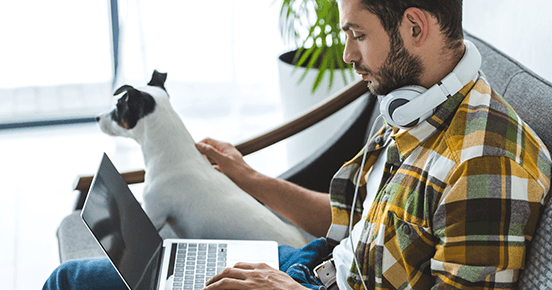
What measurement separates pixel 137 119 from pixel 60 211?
4.38ft

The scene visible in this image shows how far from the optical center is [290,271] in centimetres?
109

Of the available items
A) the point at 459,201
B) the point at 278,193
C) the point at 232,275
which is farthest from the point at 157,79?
the point at 459,201

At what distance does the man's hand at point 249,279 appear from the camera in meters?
0.92

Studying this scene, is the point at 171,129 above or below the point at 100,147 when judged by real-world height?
above

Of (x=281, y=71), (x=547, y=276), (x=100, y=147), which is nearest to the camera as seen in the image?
(x=547, y=276)

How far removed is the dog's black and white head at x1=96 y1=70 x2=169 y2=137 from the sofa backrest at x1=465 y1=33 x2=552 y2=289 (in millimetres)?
862

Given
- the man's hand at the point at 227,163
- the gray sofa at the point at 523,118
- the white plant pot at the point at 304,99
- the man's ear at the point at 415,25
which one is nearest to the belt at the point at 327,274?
the gray sofa at the point at 523,118

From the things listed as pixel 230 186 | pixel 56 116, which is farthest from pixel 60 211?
pixel 230 186

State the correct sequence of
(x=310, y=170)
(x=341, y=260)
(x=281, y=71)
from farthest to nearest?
(x=281, y=71), (x=310, y=170), (x=341, y=260)

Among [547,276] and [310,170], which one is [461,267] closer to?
[547,276]

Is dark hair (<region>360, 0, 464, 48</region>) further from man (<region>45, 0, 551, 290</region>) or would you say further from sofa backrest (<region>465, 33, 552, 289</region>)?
sofa backrest (<region>465, 33, 552, 289</region>)

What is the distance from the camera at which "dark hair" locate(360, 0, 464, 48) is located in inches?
33.0

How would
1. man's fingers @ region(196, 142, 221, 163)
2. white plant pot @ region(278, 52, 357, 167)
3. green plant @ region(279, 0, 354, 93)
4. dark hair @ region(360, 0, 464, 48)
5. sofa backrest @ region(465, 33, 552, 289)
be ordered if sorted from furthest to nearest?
white plant pot @ region(278, 52, 357, 167), green plant @ region(279, 0, 354, 93), man's fingers @ region(196, 142, 221, 163), dark hair @ region(360, 0, 464, 48), sofa backrest @ region(465, 33, 552, 289)

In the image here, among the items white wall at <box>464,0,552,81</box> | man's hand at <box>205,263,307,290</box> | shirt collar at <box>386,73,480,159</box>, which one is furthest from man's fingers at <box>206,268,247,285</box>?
white wall at <box>464,0,552,81</box>
